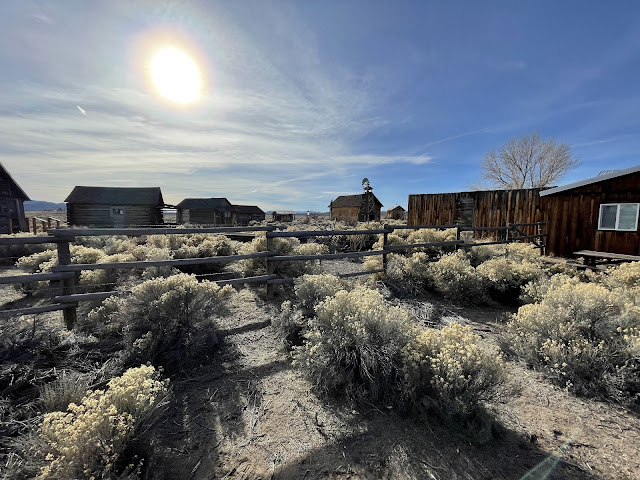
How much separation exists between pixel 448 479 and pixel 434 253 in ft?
24.2

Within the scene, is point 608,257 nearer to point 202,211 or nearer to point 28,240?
point 28,240

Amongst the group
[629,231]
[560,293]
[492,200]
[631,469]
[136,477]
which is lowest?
[631,469]

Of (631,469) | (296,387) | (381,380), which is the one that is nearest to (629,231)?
(631,469)

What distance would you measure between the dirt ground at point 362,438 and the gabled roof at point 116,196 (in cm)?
2993

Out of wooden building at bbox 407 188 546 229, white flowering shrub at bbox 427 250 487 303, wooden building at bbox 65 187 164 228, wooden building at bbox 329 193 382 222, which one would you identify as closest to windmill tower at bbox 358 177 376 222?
wooden building at bbox 329 193 382 222

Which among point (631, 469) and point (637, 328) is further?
point (637, 328)

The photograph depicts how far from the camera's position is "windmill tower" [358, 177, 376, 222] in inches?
1401

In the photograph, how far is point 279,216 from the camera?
61625 mm

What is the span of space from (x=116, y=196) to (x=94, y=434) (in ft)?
107

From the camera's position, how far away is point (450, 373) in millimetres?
2436

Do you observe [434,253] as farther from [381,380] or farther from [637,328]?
[381,380]

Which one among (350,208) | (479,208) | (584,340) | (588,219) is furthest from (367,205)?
(584,340)

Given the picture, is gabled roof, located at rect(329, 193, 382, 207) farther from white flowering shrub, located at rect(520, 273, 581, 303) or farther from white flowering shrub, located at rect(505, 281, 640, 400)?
white flowering shrub, located at rect(505, 281, 640, 400)

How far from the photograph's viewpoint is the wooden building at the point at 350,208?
3758 cm
